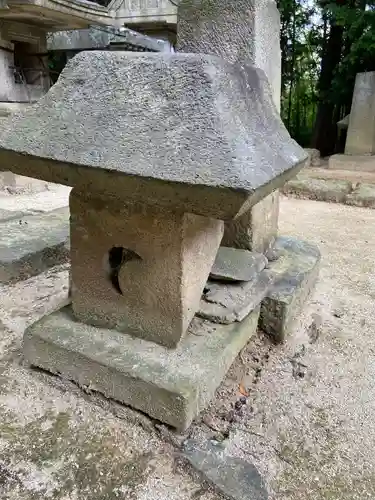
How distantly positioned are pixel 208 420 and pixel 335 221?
2.92 m

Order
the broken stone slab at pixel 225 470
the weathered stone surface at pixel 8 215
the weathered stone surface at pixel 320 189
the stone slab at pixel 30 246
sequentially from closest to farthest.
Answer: the broken stone slab at pixel 225 470 → the stone slab at pixel 30 246 → the weathered stone surface at pixel 8 215 → the weathered stone surface at pixel 320 189

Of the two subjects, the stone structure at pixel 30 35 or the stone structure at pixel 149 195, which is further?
the stone structure at pixel 30 35

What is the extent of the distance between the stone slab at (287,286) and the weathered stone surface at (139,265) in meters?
0.46

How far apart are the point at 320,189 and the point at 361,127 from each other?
6.10 ft

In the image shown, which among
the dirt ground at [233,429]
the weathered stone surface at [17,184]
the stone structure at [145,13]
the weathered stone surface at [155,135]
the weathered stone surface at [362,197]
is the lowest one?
the dirt ground at [233,429]

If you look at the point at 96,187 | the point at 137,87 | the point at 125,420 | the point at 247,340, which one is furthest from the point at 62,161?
the point at 247,340

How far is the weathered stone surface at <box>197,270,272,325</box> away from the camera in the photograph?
1.58 meters

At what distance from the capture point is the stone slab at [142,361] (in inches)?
51.3

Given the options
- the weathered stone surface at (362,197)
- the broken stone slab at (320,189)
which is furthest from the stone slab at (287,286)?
the broken stone slab at (320,189)

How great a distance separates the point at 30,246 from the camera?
2662mm

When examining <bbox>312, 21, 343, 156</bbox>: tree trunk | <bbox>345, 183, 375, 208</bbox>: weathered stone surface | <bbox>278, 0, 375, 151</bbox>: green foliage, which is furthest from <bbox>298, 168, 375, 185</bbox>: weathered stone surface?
<bbox>312, 21, 343, 156</bbox>: tree trunk

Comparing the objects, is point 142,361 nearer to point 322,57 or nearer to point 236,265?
point 236,265

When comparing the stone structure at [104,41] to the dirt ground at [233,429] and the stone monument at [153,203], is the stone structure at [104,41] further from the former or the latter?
the stone monument at [153,203]

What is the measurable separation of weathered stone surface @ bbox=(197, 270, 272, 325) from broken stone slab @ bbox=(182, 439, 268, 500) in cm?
45
